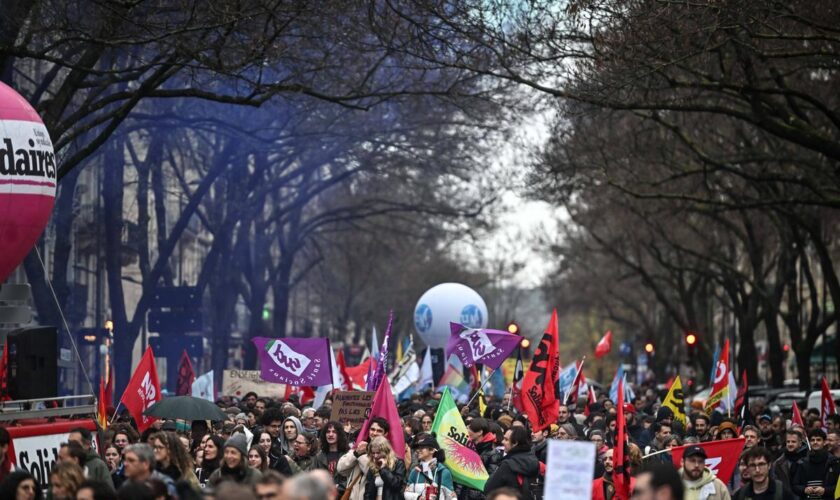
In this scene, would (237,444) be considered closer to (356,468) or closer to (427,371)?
(356,468)

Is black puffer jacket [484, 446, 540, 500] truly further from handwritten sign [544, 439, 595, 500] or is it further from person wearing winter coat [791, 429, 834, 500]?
handwritten sign [544, 439, 595, 500]

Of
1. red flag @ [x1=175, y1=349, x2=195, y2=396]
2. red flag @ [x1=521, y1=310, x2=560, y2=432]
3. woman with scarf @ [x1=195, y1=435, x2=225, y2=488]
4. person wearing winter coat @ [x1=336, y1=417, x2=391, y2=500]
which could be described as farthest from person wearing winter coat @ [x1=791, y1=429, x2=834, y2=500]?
red flag @ [x1=175, y1=349, x2=195, y2=396]

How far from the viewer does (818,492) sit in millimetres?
14469

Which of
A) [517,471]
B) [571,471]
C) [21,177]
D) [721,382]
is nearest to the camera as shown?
[571,471]

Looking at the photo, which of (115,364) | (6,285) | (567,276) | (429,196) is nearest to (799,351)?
(429,196)

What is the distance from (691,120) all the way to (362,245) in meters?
24.3

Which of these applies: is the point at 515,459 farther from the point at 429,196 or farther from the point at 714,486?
the point at 429,196

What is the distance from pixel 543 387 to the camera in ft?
56.1

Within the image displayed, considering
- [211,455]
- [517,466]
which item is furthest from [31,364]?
[517,466]

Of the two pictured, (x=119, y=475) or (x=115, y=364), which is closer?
(x=119, y=475)

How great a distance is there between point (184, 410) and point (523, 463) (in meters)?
4.71

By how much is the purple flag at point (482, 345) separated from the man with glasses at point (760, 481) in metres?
8.50

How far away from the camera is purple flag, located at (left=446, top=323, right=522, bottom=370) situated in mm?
21219

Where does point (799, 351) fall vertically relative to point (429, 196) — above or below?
below
